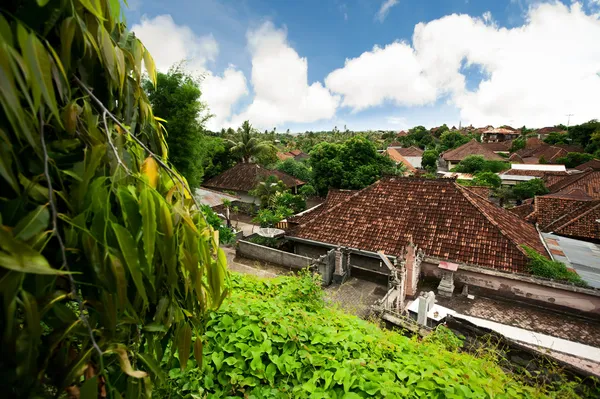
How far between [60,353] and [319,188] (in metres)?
23.3

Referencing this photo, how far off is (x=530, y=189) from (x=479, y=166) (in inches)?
510

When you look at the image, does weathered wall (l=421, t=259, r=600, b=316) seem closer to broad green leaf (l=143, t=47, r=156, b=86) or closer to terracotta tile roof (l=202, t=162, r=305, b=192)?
broad green leaf (l=143, t=47, r=156, b=86)

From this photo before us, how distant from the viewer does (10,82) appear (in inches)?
28.7

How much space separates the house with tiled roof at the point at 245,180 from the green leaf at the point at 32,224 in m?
25.5

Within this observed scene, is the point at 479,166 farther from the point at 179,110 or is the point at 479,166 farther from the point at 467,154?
the point at 179,110

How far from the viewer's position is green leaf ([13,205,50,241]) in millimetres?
780

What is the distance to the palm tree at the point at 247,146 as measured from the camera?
102 ft

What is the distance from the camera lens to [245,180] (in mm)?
27547

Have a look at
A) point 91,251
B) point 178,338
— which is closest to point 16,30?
point 91,251

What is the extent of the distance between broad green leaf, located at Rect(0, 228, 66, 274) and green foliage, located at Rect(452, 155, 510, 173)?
45.1 m

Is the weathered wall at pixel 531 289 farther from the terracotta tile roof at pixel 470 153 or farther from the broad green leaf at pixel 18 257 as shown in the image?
the terracotta tile roof at pixel 470 153

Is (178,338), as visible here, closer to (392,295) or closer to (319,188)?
(392,295)

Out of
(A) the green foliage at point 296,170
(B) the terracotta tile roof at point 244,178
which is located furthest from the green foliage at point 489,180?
(B) the terracotta tile roof at point 244,178

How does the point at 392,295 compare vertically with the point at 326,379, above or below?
below
